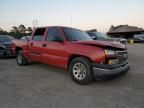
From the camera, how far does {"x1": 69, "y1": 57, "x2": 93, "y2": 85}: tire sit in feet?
16.1

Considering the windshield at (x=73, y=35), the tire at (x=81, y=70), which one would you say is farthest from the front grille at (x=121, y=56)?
the windshield at (x=73, y=35)

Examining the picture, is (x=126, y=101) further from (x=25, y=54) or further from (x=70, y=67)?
(x=25, y=54)

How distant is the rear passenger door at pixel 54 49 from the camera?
5635 millimetres

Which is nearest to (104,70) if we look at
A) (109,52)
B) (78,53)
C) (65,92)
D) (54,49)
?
(109,52)

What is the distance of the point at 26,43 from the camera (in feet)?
24.5

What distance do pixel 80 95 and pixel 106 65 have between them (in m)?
1.12

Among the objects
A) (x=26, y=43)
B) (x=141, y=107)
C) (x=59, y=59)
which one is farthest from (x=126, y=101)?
(x=26, y=43)

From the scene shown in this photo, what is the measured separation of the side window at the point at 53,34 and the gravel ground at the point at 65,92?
1378mm

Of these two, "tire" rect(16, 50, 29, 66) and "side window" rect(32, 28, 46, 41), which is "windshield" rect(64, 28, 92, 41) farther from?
"tire" rect(16, 50, 29, 66)

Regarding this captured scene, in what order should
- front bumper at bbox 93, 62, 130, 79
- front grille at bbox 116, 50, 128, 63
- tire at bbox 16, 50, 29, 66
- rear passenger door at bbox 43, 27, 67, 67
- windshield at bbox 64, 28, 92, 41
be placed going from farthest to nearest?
tire at bbox 16, 50, 29, 66 < windshield at bbox 64, 28, 92, 41 < rear passenger door at bbox 43, 27, 67, 67 < front grille at bbox 116, 50, 128, 63 < front bumper at bbox 93, 62, 130, 79

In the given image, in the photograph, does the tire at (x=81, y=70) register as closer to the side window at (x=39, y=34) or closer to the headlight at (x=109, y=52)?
the headlight at (x=109, y=52)

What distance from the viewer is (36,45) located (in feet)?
22.2

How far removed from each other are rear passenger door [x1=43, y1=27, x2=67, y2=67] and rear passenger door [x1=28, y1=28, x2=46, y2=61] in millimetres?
360

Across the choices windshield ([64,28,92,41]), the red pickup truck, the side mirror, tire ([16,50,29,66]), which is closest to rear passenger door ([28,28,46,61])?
the red pickup truck
